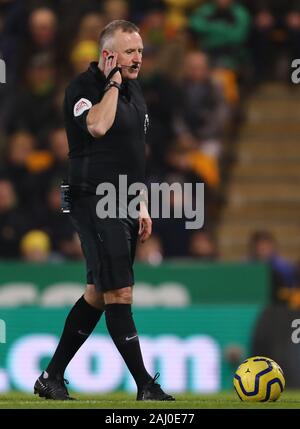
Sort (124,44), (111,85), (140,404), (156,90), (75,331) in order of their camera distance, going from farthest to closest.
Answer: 1. (156,90)
2. (75,331)
3. (124,44)
4. (111,85)
5. (140,404)

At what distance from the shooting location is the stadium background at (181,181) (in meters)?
13.1

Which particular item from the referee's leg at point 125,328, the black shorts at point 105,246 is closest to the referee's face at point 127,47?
the black shorts at point 105,246

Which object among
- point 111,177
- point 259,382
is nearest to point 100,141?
point 111,177

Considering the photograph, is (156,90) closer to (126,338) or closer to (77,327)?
(77,327)

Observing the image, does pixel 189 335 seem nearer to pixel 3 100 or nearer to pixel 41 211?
pixel 41 211

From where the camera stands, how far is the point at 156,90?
51.6ft

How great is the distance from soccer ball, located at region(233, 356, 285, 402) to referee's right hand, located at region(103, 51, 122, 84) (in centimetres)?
194

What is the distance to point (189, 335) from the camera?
13141 mm

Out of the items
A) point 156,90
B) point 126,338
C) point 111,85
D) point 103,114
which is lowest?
point 126,338

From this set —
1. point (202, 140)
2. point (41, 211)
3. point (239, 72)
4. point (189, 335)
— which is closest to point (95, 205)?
point (189, 335)

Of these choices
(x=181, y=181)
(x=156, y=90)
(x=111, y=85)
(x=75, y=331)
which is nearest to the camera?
(x=111, y=85)

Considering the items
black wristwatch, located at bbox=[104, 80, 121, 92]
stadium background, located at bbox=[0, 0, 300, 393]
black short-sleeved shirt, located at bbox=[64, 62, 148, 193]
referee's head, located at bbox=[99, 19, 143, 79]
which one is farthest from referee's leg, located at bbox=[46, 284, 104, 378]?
stadium background, located at bbox=[0, 0, 300, 393]

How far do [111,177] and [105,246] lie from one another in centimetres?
42
